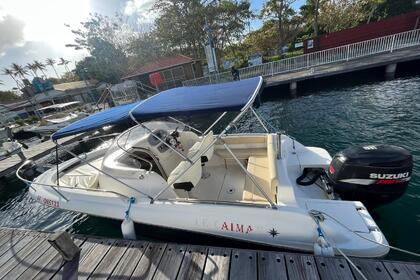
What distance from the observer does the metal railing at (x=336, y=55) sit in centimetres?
1257

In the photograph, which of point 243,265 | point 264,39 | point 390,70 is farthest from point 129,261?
point 264,39

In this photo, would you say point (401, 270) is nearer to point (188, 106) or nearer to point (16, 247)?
point (188, 106)

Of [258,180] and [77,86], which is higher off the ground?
[77,86]

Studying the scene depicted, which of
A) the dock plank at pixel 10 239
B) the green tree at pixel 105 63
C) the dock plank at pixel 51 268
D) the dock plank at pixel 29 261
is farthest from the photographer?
the green tree at pixel 105 63

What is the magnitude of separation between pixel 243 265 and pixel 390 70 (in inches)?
552

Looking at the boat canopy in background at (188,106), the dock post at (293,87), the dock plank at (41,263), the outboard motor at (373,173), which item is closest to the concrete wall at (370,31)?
the dock post at (293,87)

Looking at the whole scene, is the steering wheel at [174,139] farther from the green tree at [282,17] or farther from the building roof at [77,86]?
the building roof at [77,86]

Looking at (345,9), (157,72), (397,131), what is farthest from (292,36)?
(397,131)

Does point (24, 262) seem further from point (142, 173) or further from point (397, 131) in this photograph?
point (397, 131)

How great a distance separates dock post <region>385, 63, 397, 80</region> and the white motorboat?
11.4m

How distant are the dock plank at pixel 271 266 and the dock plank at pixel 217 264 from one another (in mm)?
358

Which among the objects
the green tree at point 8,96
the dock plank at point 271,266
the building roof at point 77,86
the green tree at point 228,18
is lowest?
the dock plank at point 271,266

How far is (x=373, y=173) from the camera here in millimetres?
2396

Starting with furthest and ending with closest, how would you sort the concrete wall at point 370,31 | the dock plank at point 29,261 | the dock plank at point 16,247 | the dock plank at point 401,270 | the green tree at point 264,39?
the green tree at point 264,39, the concrete wall at point 370,31, the dock plank at point 16,247, the dock plank at point 29,261, the dock plank at point 401,270
